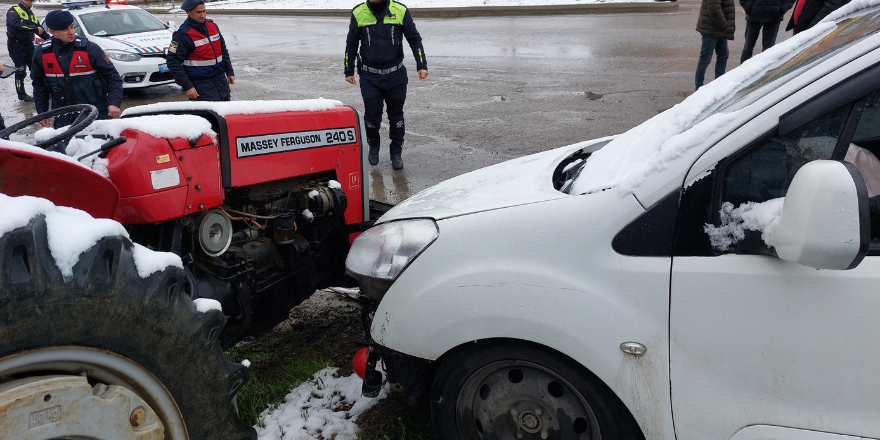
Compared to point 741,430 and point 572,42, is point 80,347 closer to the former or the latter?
point 741,430

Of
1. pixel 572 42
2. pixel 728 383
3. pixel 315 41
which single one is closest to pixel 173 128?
pixel 728 383

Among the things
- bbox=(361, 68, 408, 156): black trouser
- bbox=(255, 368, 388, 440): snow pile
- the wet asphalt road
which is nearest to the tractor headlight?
the wet asphalt road

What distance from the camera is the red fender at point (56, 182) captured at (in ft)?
6.60

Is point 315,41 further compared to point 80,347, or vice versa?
point 315,41

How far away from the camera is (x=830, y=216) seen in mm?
1540

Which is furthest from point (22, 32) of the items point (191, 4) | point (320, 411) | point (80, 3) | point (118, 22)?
point (320, 411)

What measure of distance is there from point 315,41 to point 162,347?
1675 centimetres

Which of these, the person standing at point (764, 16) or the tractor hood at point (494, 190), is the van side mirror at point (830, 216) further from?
the person standing at point (764, 16)

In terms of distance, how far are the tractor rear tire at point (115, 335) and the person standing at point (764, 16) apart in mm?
8305

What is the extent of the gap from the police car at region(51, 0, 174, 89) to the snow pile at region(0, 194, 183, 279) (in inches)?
370

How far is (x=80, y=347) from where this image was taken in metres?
1.68

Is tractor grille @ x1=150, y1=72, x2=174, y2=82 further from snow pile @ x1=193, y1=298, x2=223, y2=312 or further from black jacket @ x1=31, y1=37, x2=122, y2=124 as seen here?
snow pile @ x1=193, y1=298, x2=223, y2=312

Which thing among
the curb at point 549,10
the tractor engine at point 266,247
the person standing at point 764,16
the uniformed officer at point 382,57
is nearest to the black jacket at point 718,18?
the person standing at point 764,16

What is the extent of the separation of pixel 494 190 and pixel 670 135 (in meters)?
0.71
